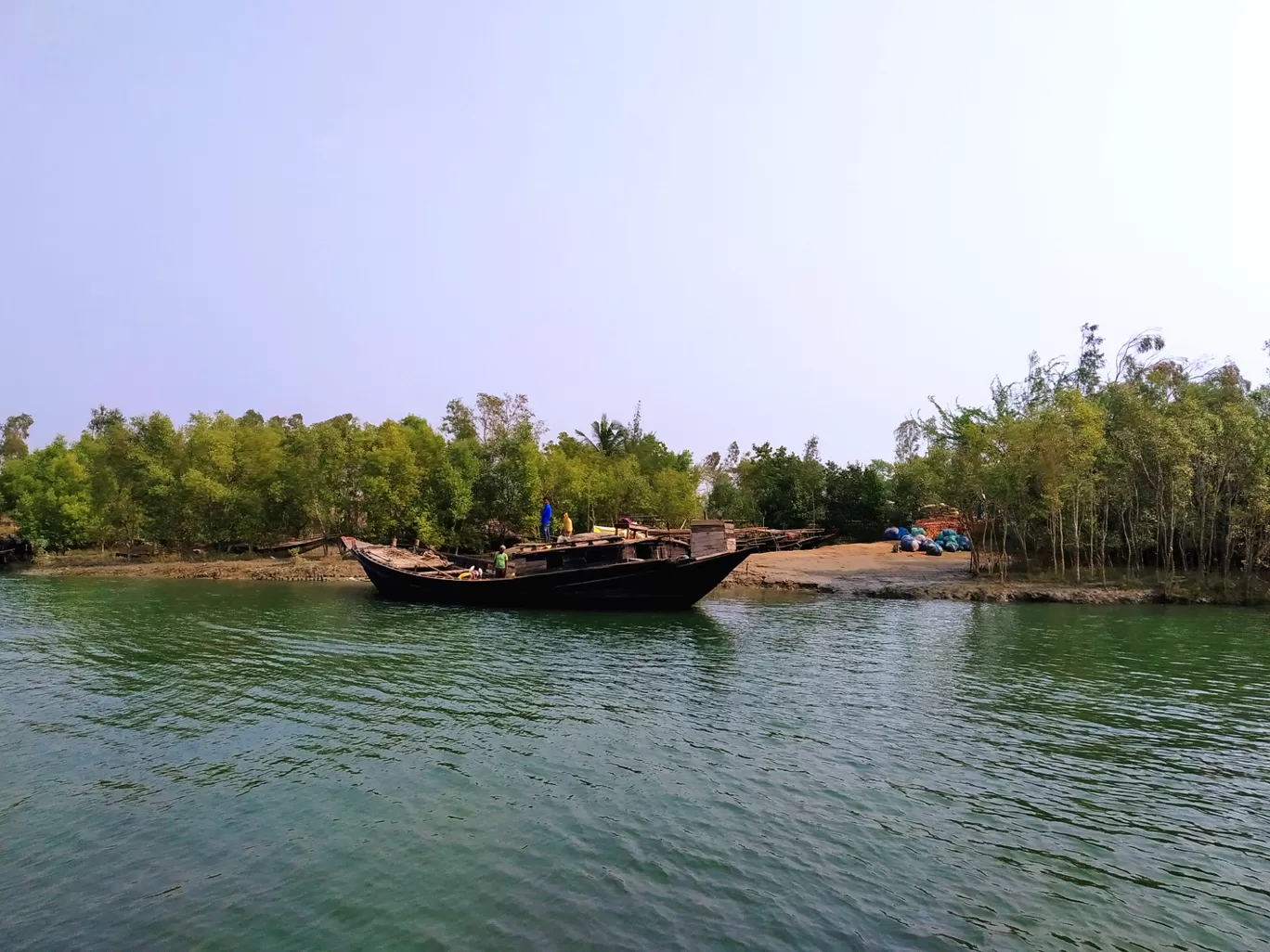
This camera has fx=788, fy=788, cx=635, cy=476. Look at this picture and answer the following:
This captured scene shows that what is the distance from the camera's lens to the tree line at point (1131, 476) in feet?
100

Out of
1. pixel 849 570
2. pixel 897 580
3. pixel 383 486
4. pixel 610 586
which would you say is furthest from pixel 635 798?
pixel 383 486

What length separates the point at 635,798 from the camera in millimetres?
10797

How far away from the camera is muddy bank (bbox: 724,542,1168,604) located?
1262 inches

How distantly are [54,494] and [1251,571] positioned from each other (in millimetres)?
69019

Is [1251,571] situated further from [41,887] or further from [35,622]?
[35,622]

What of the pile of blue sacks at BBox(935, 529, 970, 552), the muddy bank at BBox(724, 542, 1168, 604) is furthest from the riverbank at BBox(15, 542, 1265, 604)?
the pile of blue sacks at BBox(935, 529, 970, 552)

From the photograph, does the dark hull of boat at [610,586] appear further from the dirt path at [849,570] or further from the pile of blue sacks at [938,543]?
the pile of blue sacks at [938,543]

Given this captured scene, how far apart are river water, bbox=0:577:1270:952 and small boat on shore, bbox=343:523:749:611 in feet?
25.8

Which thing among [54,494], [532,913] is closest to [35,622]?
[532,913]

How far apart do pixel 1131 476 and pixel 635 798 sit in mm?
30427

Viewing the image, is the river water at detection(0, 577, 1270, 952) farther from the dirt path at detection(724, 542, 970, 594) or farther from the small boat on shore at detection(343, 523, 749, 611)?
the dirt path at detection(724, 542, 970, 594)

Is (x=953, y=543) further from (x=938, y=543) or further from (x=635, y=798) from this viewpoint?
(x=635, y=798)

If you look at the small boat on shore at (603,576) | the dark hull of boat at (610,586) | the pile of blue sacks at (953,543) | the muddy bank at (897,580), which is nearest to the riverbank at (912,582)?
the muddy bank at (897,580)

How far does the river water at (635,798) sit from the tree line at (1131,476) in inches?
477
